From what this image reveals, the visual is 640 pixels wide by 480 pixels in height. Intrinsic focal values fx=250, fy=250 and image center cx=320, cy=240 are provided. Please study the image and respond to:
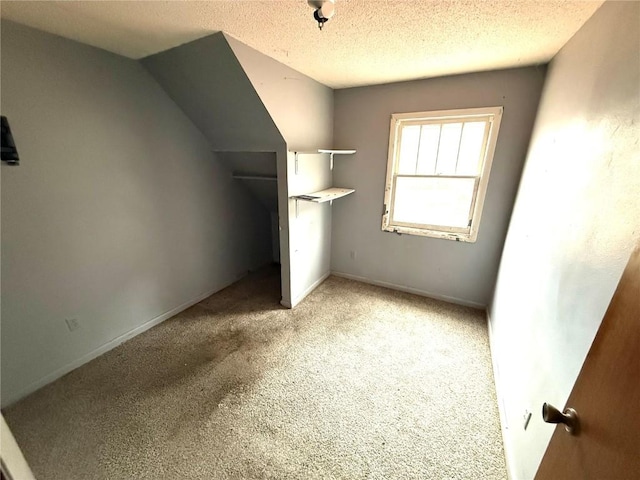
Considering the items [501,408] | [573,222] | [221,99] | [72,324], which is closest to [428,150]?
[573,222]

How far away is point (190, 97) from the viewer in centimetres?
211

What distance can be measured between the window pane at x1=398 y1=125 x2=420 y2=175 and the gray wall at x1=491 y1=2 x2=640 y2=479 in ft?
3.47

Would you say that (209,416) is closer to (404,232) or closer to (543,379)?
(543,379)

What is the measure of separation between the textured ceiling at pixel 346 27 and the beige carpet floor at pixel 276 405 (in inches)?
88.8

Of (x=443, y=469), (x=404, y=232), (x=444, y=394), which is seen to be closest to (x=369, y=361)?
(x=444, y=394)

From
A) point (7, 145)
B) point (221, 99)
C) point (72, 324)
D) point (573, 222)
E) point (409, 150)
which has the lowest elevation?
point (72, 324)

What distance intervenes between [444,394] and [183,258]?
2.58 metres

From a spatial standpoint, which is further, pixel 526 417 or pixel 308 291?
pixel 308 291

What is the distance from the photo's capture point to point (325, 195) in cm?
257

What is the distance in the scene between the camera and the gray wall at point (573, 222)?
2.70 ft

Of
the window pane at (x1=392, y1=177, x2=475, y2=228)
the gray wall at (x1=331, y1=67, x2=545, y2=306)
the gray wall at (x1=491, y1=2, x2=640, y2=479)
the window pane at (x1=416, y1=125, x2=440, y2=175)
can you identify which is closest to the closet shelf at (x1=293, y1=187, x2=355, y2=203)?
the gray wall at (x1=331, y1=67, x2=545, y2=306)

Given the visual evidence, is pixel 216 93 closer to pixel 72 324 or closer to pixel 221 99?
pixel 221 99

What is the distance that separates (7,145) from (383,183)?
9.48ft

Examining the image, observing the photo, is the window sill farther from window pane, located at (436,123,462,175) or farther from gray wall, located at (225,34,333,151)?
gray wall, located at (225,34,333,151)
